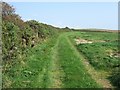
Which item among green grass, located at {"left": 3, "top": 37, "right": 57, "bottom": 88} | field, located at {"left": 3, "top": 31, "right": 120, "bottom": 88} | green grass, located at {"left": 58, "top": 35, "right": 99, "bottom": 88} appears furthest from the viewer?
green grass, located at {"left": 58, "top": 35, "right": 99, "bottom": 88}

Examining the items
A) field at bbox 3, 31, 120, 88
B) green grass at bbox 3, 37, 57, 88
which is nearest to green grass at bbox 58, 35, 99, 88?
field at bbox 3, 31, 120, 88

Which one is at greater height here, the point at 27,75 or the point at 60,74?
the point at 27,75

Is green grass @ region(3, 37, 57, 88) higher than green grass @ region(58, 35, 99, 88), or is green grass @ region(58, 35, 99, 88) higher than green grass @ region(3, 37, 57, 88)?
green grass @ region(3, 37, 57, 88)

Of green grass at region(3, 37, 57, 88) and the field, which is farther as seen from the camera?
the field

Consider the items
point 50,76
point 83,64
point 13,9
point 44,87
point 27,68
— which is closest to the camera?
point 44,87

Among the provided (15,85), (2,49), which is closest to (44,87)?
(15,85)

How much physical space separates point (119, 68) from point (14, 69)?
775 cm

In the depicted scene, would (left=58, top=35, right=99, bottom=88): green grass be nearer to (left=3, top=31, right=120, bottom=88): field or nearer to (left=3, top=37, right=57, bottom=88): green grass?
(left=3, top=31, right=120, bottom=88): field

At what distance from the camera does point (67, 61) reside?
2588 cm

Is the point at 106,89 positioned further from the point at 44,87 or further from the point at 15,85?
the point at 15,85

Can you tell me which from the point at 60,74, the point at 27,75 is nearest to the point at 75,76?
the point at 60,74

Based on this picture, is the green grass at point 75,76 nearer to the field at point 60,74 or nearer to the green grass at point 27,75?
the field at point 60,74

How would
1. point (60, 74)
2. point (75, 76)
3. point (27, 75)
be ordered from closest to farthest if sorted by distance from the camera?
point (27, 75) < point (75, 76) < point (60, 74)

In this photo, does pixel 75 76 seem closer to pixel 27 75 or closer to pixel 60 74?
pixel 60 74
